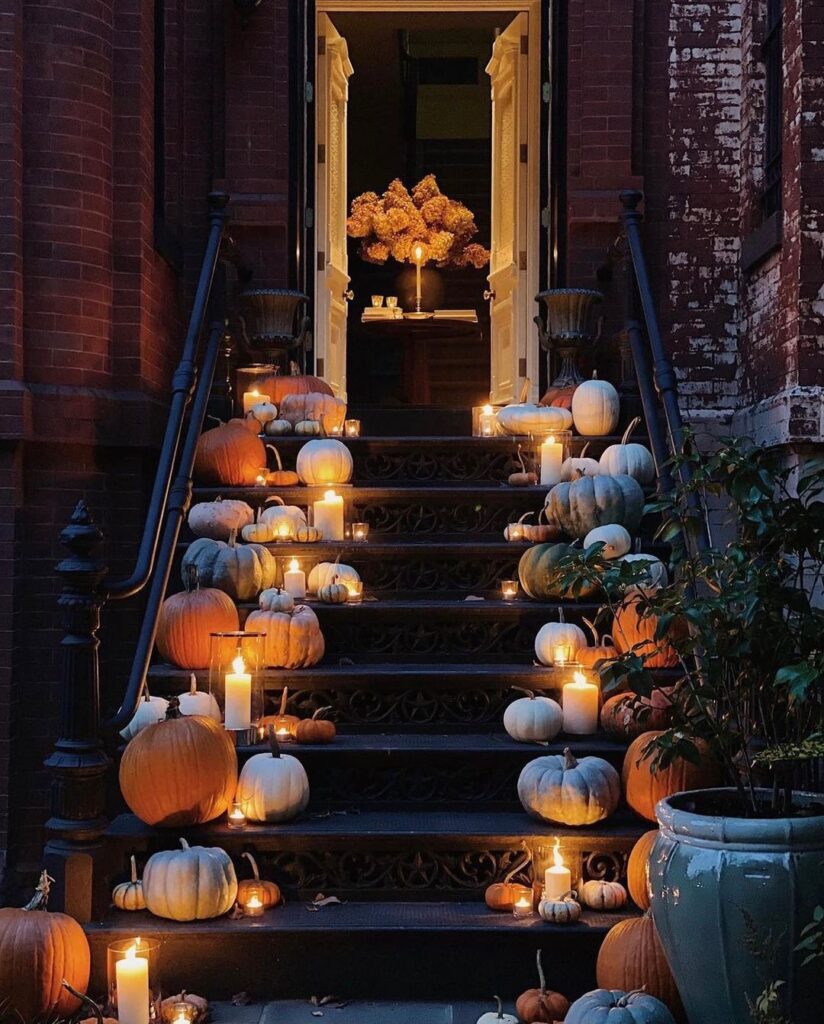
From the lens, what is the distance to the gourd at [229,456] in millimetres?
6289

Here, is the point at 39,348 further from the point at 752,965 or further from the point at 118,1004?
the point at 752,965

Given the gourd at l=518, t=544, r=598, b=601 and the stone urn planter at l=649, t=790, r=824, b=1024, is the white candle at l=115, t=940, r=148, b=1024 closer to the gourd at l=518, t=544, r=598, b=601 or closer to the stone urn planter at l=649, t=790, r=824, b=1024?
the stone urn planter at l=649, t=790, r=824, b=1024

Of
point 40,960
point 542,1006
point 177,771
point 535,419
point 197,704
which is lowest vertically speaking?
point 542,1006

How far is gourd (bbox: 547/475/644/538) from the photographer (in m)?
5.72

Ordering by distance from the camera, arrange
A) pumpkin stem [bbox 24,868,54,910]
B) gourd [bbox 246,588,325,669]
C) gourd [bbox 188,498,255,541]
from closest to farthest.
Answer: pumpkin stem [bbox 24,868,54,910]
gourd [bbox 246,588,325,669]
gourd [bbox 188,498,255,541]

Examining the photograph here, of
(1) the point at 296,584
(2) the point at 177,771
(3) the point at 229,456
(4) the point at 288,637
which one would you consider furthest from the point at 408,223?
(2) the point at 177,771

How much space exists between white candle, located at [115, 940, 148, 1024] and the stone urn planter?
1397 millimetres

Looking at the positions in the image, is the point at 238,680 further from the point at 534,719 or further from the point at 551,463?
the point at 551,463

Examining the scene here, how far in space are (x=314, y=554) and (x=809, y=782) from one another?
2.20m

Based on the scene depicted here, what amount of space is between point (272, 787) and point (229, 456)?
6.89 ft

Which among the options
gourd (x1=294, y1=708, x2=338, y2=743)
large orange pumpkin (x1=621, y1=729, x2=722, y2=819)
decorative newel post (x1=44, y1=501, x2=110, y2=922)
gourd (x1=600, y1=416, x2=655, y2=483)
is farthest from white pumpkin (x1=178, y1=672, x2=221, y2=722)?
gourd (x1=600, y1=416, x2=655, y2=483)

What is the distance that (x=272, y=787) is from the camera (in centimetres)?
455

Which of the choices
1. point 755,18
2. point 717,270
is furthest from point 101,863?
point 755,18

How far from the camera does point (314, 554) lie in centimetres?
587
